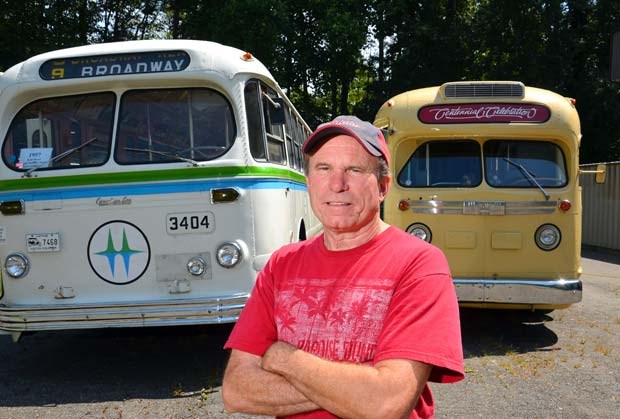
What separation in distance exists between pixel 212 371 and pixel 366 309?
4185mm

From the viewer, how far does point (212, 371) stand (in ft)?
19.0

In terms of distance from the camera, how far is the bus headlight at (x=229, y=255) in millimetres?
5289

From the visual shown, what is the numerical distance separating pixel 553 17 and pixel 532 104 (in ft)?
71.6

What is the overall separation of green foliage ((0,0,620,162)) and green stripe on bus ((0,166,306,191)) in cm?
2170

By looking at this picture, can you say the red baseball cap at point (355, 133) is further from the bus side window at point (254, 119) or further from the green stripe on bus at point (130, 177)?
the bus side window at point (254, 119)

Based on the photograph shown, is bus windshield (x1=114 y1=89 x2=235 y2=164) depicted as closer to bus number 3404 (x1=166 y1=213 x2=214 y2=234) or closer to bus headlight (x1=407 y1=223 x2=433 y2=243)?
bus number 3404 (x1=166 y1=213 x2=214 y2=234)

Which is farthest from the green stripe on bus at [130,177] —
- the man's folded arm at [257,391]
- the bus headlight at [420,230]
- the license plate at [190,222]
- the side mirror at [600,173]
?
the side mirror at [600,173]

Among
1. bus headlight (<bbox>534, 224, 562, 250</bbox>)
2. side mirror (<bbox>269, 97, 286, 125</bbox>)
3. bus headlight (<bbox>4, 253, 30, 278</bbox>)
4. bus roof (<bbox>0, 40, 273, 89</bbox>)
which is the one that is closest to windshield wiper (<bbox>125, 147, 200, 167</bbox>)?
bus roof (<bbox>0, 40, 273, 89</bbox>)

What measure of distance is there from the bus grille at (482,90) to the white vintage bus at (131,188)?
8.22 ft

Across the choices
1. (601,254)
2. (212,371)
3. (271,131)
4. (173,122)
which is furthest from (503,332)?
(601,254)

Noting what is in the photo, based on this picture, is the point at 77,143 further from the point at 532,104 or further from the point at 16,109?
the point at 532,104

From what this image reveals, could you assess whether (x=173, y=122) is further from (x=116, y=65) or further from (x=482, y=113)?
(x=482, y=113)

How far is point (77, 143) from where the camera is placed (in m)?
5.62

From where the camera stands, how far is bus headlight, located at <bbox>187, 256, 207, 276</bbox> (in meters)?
5.31
